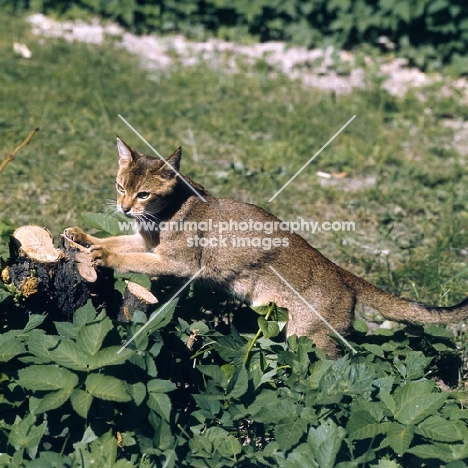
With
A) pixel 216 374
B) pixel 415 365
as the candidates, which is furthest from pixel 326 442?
pixel 415 365

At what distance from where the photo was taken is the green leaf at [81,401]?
293cm

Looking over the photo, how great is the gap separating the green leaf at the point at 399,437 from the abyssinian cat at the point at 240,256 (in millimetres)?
1058

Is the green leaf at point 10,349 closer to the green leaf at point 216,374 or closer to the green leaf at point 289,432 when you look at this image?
the green leaf at point 216,374

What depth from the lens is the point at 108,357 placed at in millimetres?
3020

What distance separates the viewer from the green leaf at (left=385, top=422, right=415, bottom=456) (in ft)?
10.1

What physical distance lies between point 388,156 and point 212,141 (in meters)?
1.63

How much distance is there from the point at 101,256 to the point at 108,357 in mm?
972

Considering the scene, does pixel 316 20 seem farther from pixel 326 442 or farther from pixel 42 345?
pixel 326 442

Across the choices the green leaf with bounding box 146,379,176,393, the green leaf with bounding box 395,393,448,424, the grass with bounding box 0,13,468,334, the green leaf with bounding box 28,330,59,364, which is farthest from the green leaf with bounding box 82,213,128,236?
the green leaf with bounding box 395,393,448,424

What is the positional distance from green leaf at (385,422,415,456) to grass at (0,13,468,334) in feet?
6.26

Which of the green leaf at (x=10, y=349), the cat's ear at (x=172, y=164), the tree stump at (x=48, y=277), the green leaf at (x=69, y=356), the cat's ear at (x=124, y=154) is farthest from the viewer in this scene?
the cat's ear at (x=124, y=154)

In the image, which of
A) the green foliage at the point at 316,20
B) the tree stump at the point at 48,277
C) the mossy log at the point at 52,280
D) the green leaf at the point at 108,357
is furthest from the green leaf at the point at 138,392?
the green foliage at the point at 316,20

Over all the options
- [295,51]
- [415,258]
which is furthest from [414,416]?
[295,51]

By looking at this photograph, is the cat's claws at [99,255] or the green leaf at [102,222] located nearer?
the cat's claws at [99,255]
